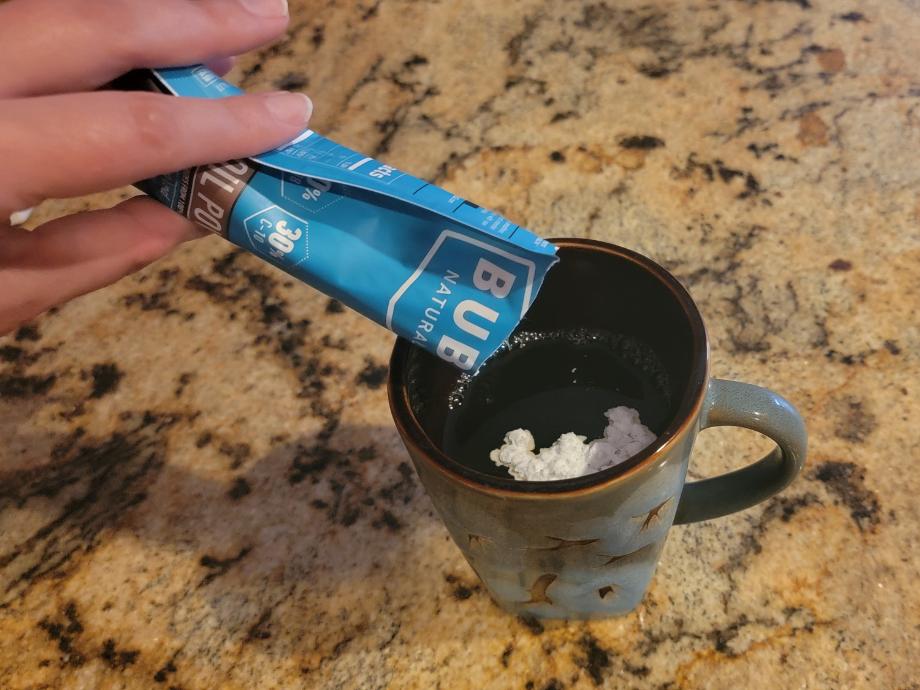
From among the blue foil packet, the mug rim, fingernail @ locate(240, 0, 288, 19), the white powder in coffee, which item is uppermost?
fingernail @ locate(240, 0, 288, 19)

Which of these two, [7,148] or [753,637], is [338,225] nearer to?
[7,148]

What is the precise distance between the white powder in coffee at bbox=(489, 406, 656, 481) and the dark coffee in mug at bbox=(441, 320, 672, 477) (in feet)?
0.04

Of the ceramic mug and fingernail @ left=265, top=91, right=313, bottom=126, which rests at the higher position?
fingernail @ left=265, top=91, right=313, bottom=126

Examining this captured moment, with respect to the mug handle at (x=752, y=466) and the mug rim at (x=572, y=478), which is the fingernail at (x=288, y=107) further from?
the mug handle at (x=752, y=466)

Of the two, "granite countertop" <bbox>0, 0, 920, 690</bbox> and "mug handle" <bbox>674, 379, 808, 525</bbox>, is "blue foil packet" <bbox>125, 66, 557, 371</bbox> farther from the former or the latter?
"granite countertop" <bbox>0, 0, 920, 690</bbox>

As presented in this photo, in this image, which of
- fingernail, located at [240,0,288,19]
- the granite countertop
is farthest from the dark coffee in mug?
fingernail, located at [240,0,288,19]

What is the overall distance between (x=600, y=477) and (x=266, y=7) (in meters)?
0.34

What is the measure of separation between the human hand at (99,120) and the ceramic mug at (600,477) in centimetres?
14

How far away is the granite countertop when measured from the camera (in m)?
0.51

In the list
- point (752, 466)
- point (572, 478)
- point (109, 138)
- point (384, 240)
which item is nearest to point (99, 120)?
point (109, 138)

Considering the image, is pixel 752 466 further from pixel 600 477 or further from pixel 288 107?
pixel 288 107

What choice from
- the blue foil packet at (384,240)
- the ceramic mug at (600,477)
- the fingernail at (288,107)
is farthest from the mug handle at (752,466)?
the fingernail at (288,107)

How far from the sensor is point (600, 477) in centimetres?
36

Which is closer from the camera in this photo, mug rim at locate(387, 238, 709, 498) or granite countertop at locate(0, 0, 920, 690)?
mug rim at locate(387, 238, 709, 498)
